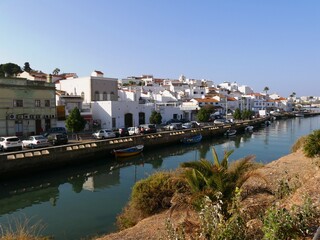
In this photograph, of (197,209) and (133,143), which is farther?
(133,143)

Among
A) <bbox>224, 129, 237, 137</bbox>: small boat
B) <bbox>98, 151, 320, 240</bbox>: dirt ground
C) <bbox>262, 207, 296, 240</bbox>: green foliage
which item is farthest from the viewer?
<bbox>224, 129, 237, 137</bbox>: small boat

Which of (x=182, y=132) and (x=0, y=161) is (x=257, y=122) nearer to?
(x=182, y=132)

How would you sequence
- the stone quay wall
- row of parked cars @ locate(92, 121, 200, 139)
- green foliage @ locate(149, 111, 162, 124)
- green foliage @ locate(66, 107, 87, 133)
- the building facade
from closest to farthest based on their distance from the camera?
the stone quay wall < the building facade < green foliage @ locate(66, 107, 87, 133) < row of parked cars @ locate(92, 121, 200, 139) < green foliage @ locate(149, 111, 162, 124)

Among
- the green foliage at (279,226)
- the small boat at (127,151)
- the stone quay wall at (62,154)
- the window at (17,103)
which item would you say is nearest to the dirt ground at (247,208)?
the green foliage at (279,226)

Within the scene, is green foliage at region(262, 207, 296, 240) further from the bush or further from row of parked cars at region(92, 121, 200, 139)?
row of parked cars at region(92, 121, 200, 139)

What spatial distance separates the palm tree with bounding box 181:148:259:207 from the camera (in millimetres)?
8656

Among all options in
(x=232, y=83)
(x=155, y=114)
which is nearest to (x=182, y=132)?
(x=155, y=114)

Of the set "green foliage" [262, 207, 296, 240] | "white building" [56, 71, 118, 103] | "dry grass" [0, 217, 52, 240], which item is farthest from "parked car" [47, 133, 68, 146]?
"green foliage" [262, 207, 296, 240]

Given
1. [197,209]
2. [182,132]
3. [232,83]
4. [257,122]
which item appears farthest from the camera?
[232,83]

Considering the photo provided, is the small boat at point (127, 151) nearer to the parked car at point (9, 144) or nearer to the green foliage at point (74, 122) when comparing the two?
the green foliage at point (74, 122)

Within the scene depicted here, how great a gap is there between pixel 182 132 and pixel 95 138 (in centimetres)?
1536

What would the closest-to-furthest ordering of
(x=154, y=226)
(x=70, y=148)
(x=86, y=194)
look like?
(x=154, y=226) → (x=86, y=194) → (x=70, y=148)

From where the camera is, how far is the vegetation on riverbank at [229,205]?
5582 mm

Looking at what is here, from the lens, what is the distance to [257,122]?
87312 mm
